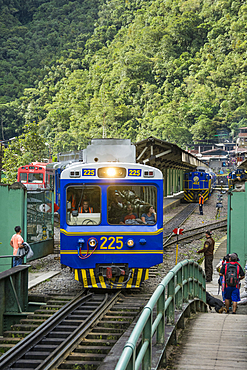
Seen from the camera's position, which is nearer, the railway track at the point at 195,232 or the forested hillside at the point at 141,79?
the railway track at the point at 195,232

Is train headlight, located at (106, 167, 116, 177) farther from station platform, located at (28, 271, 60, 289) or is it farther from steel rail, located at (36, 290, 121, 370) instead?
station platform, located at (28, 271, 60, 289)

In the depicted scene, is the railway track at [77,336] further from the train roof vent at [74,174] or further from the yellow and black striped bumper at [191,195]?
the yellow and black striped bumper at [191,195]

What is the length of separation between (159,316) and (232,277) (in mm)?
4711

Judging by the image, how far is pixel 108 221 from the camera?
31.8ft

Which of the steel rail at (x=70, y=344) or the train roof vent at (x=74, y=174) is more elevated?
the train roof vent at (x=74, y=174)

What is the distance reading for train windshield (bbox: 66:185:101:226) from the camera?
31.7 feet

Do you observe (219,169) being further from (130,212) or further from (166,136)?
(130,212)

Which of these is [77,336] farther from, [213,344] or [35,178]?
[35,178]

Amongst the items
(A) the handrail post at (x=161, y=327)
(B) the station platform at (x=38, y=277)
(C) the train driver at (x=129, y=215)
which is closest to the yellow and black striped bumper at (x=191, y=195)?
(B) the station platform at (x=38, y=277)

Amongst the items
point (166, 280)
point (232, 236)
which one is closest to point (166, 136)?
point (232, 236)

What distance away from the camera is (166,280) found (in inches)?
233

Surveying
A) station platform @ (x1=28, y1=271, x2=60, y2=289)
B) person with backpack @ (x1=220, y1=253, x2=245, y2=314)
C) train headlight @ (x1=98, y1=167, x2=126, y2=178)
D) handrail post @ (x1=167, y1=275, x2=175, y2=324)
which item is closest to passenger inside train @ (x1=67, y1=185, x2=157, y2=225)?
train headlight @ (x1=98, y1=167, x2=126, y2=178)

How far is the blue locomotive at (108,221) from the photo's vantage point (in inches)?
380

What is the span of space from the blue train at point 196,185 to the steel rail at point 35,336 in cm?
3174
